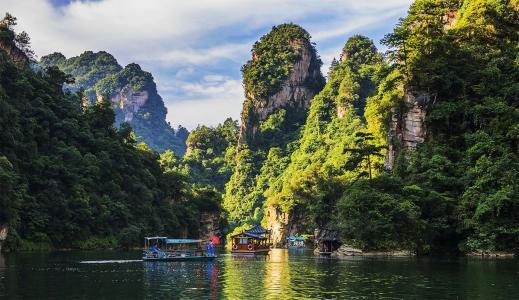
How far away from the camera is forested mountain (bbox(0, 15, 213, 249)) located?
78.7m

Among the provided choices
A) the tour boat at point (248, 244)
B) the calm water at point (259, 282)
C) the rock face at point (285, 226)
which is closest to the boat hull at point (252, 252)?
the tour boat at point (248, 244)

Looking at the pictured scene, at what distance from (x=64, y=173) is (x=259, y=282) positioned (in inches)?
2337

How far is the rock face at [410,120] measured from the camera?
3155 inches

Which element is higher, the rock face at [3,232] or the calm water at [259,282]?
the rock face at [3,232]

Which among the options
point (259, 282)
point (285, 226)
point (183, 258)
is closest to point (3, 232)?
point (183, 258)

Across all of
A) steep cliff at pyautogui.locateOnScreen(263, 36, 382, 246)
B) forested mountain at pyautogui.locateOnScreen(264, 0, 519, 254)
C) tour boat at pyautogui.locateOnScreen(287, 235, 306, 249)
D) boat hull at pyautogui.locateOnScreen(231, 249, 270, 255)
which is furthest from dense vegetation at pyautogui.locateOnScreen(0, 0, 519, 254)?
tour boat at pyautogui.locateOnScreen(287, 235, 306, 249)

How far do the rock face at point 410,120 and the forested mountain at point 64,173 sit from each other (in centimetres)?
4586

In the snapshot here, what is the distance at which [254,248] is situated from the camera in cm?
7812

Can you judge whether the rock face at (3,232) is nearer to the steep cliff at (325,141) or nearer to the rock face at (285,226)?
the steep cliff at (325,141)

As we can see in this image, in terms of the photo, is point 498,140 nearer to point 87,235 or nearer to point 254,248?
point 254,248

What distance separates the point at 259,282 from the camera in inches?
1455

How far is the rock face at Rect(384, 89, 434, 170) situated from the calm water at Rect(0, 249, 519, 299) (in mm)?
32741

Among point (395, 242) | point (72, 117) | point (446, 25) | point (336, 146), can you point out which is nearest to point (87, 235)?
point (72, 117)

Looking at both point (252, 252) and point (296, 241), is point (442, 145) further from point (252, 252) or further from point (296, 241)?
point (296, 241)
